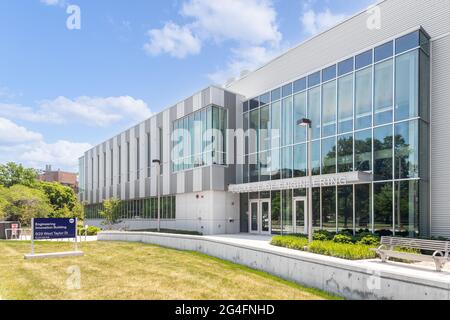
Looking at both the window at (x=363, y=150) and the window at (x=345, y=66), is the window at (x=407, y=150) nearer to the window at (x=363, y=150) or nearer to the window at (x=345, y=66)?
the window at (x=363, y=150)

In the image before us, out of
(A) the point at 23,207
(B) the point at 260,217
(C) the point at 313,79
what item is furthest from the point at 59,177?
(C) the point at 313,79

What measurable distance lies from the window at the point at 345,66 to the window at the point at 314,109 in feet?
5.54

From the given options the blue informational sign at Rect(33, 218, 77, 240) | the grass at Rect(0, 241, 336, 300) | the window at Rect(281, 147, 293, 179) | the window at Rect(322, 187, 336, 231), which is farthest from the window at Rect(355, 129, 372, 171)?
the blue informational sign at Rect(33, 218, 77, 240)

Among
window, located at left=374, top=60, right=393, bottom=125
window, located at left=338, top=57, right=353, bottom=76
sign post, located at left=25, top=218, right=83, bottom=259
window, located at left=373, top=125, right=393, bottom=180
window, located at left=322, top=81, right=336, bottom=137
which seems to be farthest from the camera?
window, located at left=322, top=81, right=336, bottom=137

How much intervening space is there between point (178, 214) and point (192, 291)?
Answer: 1861cm

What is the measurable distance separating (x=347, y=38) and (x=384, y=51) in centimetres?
296

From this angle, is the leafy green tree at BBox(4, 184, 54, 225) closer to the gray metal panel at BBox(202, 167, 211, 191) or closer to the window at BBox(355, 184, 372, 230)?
the gray metal panel at BBox(202, 167, 211, 191)

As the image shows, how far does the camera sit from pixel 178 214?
27.2 metres

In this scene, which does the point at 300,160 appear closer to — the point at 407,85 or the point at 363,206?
the point at 363,206

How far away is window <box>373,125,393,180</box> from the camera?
638 inches

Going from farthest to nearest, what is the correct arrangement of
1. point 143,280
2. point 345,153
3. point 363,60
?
point 345,153
point 363,60
point 143,280

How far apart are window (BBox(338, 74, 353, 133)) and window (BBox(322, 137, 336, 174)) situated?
2.79 feet

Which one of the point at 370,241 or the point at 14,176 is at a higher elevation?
the point at 14,176

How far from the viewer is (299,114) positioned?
21391 millimetres
